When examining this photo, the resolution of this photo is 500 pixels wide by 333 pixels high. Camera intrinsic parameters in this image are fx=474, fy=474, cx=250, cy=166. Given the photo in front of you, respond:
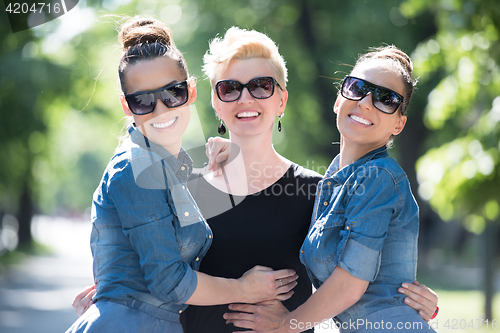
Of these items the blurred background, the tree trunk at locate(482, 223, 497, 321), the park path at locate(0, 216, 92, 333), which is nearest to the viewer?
the blurred background

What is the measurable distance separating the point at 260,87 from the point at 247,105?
13 cm

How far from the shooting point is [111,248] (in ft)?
7.02

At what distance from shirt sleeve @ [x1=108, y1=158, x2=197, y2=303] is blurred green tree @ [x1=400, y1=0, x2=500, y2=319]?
14.7ft

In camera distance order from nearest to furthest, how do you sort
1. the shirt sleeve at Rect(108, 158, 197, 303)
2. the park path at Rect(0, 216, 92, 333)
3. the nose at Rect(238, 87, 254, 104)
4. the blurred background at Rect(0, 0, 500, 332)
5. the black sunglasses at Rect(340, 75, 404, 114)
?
the shirt sleeve at Rect(108, 158, 197, 303), the black sunglasses at Rect(340, 75, 404, 114), the nose at Rect(238, 87, 254, 104), the blurred background at Rect(0, 0, 500, 332), the park path at Rect(0, 216, 92, 333)

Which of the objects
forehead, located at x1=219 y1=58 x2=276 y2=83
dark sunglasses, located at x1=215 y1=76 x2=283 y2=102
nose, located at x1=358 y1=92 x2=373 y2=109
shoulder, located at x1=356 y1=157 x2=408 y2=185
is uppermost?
forehead, located at x1=219 y1=58 x2=276 y2=83

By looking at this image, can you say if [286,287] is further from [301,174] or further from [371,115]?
[371,115]

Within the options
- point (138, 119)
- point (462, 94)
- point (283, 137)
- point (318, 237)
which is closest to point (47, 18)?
point (283, 137)

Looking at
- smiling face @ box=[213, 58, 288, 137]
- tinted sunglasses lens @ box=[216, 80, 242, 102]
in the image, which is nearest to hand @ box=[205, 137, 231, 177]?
smiling face @ box=[213, 58, 288, 137]

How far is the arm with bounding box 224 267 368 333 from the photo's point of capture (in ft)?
6.98

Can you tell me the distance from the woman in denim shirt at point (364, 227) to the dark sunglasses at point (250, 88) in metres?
0.42

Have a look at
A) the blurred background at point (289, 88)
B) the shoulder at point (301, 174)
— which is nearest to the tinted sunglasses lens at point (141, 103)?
the shoulder at point (301, 174)

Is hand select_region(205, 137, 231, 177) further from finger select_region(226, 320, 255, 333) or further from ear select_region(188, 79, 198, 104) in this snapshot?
finger select_region(226, 320, 255, 333)

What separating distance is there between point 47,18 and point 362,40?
21.6 feet

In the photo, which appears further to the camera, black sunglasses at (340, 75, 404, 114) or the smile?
the smile
